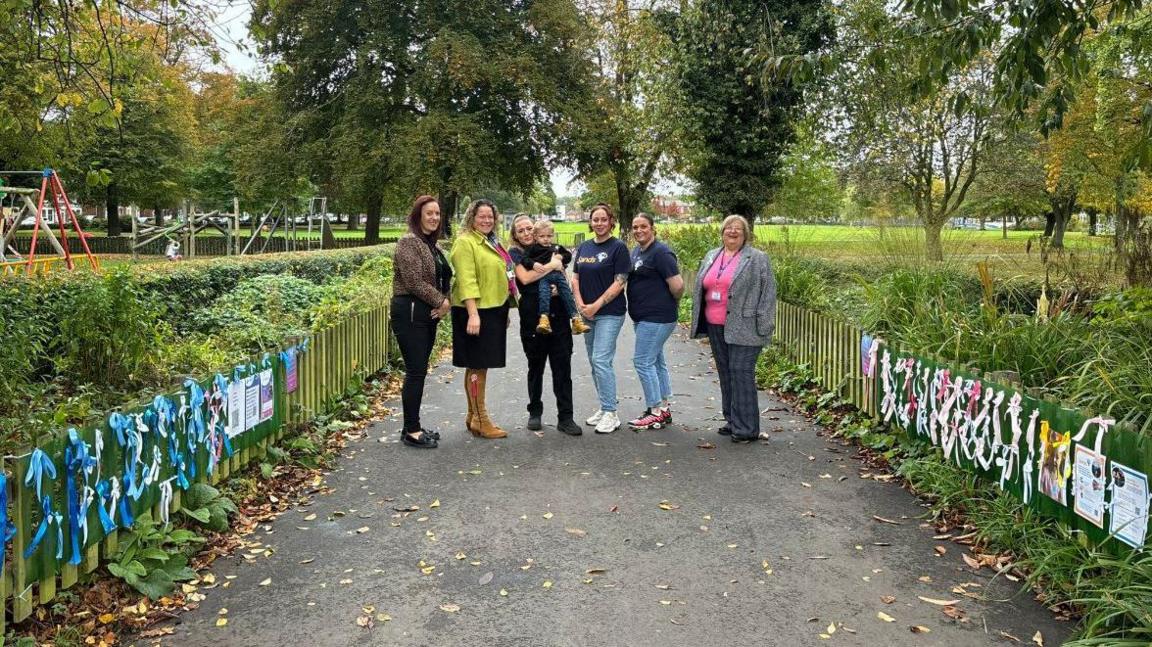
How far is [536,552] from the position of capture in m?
4.44

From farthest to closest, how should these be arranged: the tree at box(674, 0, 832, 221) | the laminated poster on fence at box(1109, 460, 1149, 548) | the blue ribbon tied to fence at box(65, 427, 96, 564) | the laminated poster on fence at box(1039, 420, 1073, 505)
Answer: the tree at box(674, 0, 832, 221) < the laminated poster on fence at box(1039, 420, 1073, 505) < the blue ribbon tied to fence at box(65, 427, 96, 564) < the laminated poster on fence at box(1109, 460, 1149, 548)

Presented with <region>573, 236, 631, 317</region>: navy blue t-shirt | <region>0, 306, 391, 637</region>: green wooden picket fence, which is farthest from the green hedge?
<region>573, 236, 631, 317</region>: navy blue t-shirt

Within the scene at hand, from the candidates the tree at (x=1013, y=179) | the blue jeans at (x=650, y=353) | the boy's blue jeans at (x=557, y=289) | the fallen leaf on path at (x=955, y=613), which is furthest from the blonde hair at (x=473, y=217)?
the tree at (x=1013, y=179)

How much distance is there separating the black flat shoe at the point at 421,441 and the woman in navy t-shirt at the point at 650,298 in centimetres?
172

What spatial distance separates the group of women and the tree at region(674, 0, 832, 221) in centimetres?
898

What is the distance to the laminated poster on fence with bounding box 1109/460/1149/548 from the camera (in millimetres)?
3436

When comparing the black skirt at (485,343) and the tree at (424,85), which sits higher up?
the tree at (424,85)

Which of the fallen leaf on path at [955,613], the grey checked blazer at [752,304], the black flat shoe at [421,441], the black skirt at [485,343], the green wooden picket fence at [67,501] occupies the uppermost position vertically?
the grey checked blazer at [752,304]

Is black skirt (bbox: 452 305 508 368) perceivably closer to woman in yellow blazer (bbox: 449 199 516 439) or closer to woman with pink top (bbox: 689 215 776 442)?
woman in yellow blazer (bbox: 449 199 516 439)

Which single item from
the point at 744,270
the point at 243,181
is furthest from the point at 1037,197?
the point at 744,270

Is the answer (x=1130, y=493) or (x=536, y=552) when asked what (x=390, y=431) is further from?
(x=1130, y=493)

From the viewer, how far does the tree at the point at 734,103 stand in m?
14.8

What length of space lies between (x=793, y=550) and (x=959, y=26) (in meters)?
3.44

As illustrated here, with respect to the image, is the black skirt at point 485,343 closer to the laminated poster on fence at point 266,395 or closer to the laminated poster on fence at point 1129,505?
the laminated poster on fence at point 266,395
